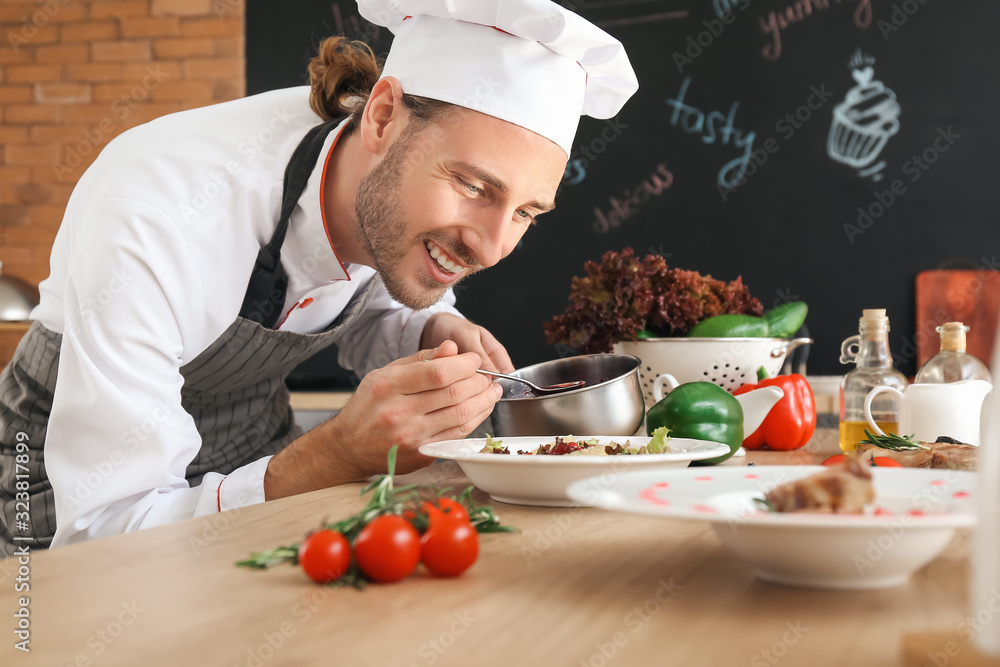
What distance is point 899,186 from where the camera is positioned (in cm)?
356

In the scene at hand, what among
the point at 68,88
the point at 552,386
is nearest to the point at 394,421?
the point at 552,386

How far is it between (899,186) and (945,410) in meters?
2.62

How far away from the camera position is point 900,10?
11.7ft

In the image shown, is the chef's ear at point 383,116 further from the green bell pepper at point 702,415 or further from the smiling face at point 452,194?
the green bell pepper at point 702,415

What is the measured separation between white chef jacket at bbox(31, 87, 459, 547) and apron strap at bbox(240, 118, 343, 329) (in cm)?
2

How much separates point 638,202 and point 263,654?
342 cm

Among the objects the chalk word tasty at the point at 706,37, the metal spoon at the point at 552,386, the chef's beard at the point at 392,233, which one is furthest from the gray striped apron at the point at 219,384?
the chalk word tasty at the point at 706,37

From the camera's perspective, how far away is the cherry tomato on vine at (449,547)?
59 centimetres

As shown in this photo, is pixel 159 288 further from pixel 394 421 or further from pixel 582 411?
pixel 582 411

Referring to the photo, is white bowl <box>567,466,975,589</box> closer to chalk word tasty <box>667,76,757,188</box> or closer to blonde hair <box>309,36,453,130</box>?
blonde hair <box>309,36,453,130</box>

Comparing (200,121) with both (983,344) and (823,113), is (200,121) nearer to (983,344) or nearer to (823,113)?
(823,113)

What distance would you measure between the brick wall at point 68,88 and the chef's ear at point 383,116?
2.92 metres

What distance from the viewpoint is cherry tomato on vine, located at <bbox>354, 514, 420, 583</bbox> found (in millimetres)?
576

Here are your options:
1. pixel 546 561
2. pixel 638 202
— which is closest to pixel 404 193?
pixel 546 561
